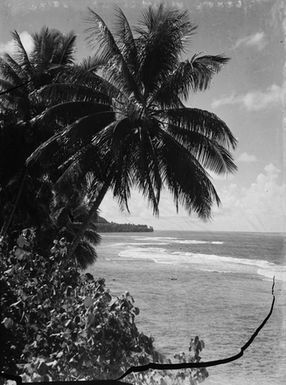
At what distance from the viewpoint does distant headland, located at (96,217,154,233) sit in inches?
146

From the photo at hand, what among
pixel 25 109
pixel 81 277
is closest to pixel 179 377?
pixel 81 277

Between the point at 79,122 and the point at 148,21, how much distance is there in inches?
28.8

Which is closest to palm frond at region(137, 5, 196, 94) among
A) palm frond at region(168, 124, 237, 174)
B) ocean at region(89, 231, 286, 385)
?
palm frond at region(168, 124, 237, 174)

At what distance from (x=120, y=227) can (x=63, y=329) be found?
1649mm

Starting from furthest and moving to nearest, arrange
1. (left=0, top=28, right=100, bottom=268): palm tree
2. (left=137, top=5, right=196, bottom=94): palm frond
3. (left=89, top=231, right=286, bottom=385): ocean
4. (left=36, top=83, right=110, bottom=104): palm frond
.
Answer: (left=89, top=231, right=286, bottom=385): ocean
(left=0, top=28, right=100, bottom=268): palm tree
(left=36, top=83, right=110, bottom=104): palm frond
(left=137, top=5, right=196, bottom=94): palm frond

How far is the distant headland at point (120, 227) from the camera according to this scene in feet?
12.1

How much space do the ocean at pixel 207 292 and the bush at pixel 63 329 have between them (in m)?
1.47

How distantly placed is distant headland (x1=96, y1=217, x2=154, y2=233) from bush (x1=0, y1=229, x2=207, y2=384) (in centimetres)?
106

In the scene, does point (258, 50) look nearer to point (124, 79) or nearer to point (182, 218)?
point (124, 79)

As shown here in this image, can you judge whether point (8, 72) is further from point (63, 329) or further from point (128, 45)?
point (63, 329)

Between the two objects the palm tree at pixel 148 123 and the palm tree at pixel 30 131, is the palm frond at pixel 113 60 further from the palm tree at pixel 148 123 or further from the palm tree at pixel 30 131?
the palm tree at pixel 30 131

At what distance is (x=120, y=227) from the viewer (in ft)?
13.4

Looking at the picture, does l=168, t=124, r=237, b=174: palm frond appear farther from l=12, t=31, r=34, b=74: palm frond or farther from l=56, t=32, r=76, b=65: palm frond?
l=12, t=31, r=34, b=74: palm frond

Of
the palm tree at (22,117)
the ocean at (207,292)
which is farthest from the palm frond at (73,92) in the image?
the ocean at (207,292)
